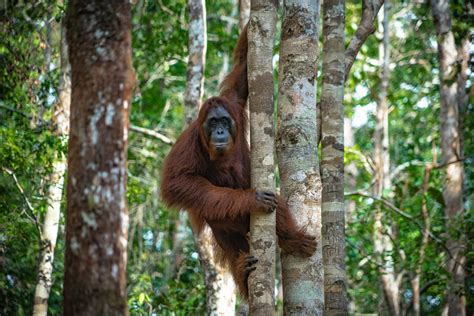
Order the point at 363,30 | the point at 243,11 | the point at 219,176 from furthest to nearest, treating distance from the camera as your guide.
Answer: the point at 243,11 → the point at 219,176 → the point at 363,30

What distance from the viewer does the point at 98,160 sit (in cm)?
272

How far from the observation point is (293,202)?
3.90 meters

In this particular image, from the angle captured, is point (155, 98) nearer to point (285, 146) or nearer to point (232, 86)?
point (232, 86)

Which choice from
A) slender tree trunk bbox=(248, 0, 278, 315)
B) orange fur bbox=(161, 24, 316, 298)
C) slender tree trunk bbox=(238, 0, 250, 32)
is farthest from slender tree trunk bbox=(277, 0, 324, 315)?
slender tree trunk bbox=(238, 0, 250, 32)

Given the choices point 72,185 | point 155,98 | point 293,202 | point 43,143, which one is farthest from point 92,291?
point 155,98

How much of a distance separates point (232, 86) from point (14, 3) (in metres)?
2.62

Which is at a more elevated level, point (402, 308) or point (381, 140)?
point (381, 140)

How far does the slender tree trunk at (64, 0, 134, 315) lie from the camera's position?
2.68m

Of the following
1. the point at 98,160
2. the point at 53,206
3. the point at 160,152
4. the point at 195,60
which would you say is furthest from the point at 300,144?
the point at 160,152

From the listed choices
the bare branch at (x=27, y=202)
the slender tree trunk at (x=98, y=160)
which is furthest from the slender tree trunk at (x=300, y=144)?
the bare branch at (x=27, y=202)

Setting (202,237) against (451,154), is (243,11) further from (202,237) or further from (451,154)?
(451,154)

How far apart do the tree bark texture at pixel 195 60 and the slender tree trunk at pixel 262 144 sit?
92.9 inches

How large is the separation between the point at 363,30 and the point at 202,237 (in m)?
2.46

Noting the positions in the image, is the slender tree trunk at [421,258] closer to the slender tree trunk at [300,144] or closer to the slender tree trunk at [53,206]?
the slender tree trunk at [300,144]
